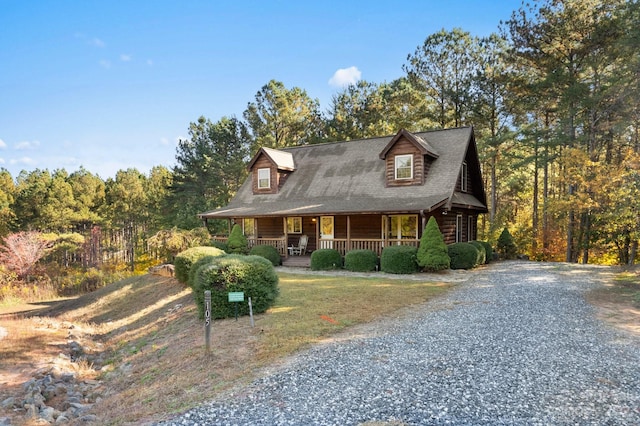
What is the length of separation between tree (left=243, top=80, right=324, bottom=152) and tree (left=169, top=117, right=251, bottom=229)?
1641 millimetres

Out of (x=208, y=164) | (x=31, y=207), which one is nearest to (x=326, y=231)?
(x=208, y=164)

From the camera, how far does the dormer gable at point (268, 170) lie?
22.7 meters

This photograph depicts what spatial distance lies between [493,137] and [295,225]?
16.6 m

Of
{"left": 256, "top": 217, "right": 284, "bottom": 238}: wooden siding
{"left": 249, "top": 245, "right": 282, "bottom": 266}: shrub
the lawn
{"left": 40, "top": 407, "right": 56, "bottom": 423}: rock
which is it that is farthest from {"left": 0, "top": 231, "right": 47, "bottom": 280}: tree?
{"left": 40, "top": 407, "right": 56, "bottom": 423}: rock

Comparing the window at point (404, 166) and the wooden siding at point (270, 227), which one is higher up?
the window at point (404, 166)

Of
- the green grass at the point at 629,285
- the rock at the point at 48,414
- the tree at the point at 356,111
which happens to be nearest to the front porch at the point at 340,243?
the green grass at the point at 629,285

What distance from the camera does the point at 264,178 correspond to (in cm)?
2316

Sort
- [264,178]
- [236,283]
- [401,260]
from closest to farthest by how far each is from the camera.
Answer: [236,283] → [401,260] → [264,178]

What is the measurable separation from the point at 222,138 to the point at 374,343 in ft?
102

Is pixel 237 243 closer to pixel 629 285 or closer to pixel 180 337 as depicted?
pixel 180 337

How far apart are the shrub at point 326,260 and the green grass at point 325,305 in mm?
2499

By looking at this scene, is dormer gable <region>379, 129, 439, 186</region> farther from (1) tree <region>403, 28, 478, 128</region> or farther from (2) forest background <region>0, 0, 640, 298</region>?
(1) tree <region>403, 28, 478, 128</region>

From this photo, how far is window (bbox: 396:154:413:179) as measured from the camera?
61.5 feet

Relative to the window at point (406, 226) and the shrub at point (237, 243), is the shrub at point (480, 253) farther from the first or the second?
the shrub at point (237, 243)
